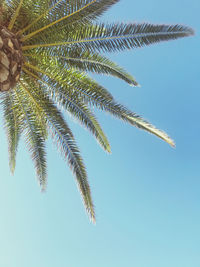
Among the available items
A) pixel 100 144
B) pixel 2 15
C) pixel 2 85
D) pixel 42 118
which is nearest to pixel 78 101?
pixel 42 118

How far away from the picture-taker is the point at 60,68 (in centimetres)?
616

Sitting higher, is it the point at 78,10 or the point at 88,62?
the point at 78,10

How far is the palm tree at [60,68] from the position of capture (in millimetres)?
5141

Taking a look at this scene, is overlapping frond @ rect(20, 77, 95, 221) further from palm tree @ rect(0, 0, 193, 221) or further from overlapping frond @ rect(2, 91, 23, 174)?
overlapping frond @ rect(2, 91, 23, 174)

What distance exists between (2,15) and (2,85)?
5.97 feet

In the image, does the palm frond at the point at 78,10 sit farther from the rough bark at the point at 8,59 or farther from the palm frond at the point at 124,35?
the rough bark at the point at 8,59

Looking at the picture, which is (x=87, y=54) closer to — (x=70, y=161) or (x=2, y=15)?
(x=2, y=15)

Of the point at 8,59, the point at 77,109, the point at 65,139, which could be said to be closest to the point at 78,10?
the point at 8,59

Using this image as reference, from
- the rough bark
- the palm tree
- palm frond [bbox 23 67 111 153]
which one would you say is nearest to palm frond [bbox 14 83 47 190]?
the palm tree

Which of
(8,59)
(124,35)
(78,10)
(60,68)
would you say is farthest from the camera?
(60,68)

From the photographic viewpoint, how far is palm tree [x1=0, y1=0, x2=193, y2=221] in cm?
514

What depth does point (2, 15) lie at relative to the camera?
16.9ft

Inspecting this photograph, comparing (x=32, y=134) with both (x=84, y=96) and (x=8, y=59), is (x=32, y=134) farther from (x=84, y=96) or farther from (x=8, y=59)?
(x=8, y=59)

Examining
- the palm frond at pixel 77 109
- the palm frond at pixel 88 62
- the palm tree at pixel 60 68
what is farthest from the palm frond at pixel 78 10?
the palm frond at pixel 77 109
